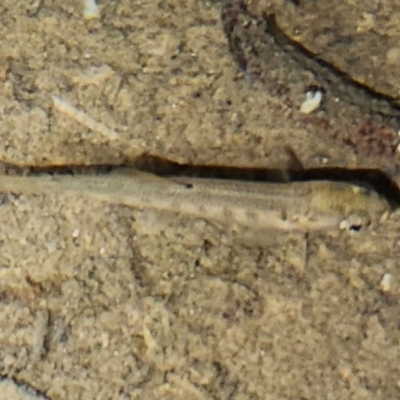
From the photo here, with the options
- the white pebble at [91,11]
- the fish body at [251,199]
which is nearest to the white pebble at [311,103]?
the fish body at [251,199]

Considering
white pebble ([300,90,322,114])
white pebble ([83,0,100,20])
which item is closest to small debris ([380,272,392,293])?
white pebble ([300,90,322,114])

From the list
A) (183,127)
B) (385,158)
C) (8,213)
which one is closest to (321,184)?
(385,158)

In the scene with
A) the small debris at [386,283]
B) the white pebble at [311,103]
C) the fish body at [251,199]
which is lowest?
the small debris at [386,283]

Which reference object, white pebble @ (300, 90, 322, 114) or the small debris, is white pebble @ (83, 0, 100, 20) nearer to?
white pebble @ (300, 90, 322, 114)

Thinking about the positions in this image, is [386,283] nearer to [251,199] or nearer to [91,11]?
[251,199]

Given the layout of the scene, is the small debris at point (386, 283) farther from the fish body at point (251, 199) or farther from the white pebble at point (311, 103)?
the white pebble at point (311, 103)

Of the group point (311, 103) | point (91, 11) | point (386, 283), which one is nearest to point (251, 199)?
point (311, 103)

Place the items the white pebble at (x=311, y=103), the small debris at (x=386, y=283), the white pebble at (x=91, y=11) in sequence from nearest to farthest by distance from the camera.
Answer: the small debris at (x=386, y=283), the white pebble at (x=311, y=103), the white pebble at (x=91, y=11)
